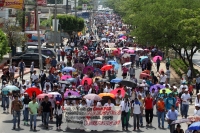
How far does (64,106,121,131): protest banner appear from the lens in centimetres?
2223

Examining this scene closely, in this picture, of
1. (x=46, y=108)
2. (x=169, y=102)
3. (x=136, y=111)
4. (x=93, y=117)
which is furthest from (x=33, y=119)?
(x=169, y=102)

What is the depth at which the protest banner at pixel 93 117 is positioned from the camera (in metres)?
22.2

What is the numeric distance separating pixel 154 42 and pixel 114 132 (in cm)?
2158

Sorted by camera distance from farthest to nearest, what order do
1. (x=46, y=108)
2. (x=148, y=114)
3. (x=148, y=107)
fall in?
(x=148, y=114), (x=148, y=107), (x=46, y=108)

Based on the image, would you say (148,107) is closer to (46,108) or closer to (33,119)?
(46,108)

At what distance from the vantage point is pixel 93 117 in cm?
2230

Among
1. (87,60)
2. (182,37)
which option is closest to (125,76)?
(182,37)

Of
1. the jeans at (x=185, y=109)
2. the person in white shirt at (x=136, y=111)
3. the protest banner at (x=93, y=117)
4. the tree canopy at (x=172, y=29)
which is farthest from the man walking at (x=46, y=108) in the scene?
the tree canopy at (x=172, y=29)

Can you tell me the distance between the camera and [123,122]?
73.5ft

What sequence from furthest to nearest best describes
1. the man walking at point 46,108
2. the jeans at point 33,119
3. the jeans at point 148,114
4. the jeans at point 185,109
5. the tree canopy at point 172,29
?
1. the tree canopy at point 172,29
2. the jeans at point 185,109
3. the jeans at point 148,114
4. the man walking at point 46,108
5. the jeans at point 33,119

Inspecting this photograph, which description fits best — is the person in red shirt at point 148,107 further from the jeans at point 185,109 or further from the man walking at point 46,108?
the man walking at point 46,108

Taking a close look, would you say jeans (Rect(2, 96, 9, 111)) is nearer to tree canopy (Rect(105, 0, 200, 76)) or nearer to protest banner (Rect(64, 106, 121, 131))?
protest banner (Rect(64, 106, 121, 131))

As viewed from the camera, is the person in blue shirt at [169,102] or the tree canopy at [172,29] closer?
the person in blue shirt at [169,102]

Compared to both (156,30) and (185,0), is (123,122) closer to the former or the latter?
(156,30)
